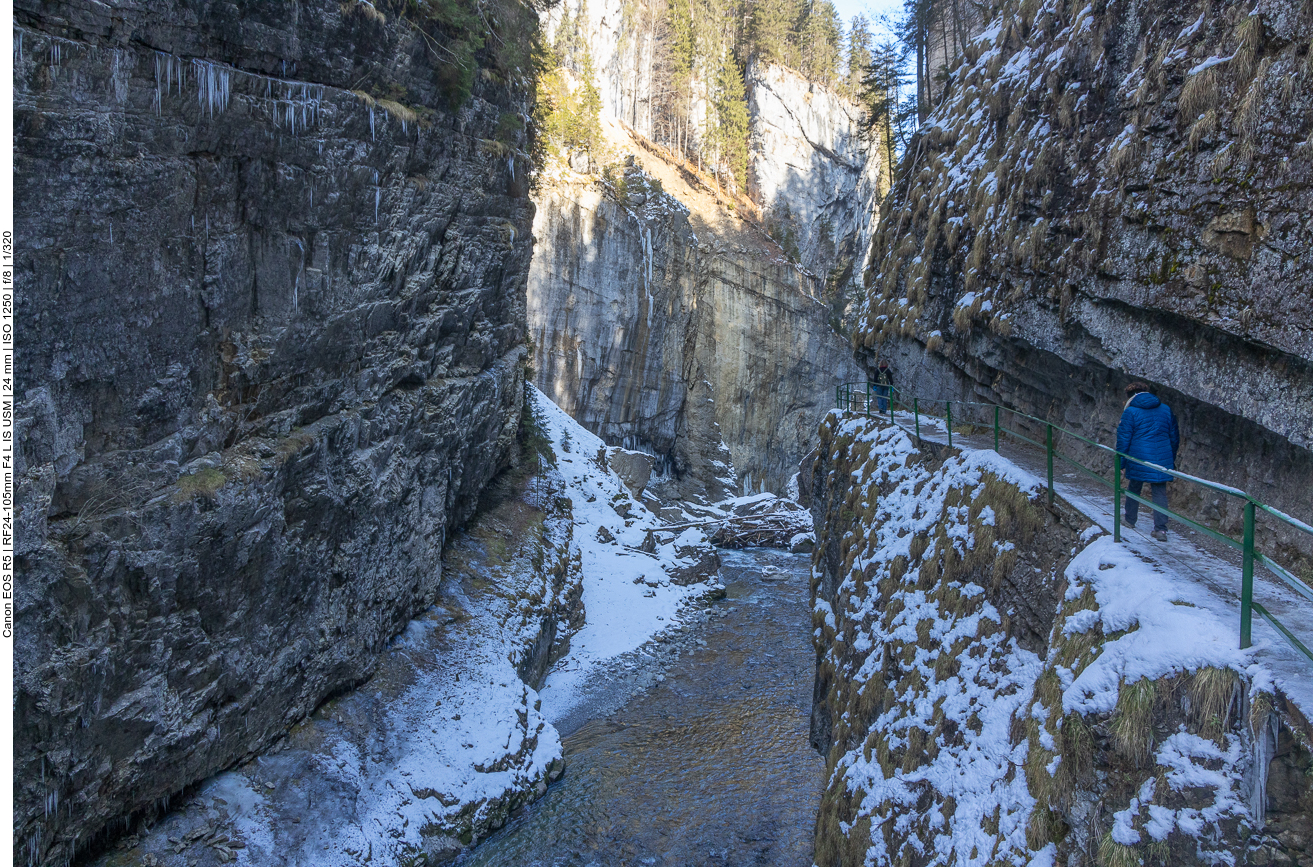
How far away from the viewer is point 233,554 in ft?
34.0

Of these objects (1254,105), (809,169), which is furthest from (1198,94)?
(809,169)

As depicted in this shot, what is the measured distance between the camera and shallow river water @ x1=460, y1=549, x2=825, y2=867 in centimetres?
1168

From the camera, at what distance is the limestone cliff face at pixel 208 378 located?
815 centimetres

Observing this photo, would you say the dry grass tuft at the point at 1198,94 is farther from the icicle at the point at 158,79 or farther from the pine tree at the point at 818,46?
the pine tree at the point at 818,46

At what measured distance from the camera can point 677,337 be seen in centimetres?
4159

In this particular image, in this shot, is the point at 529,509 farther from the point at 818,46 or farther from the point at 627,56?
the point at 818,46

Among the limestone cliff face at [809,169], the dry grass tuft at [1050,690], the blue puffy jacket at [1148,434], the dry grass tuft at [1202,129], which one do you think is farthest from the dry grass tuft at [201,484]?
the limestone cliff face at [809,169]

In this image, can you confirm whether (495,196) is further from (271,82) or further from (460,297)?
(271,82)

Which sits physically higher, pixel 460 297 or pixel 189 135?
pixel 189 135

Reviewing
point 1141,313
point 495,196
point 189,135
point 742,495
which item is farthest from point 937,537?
point 742,495

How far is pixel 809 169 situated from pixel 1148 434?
51.9m

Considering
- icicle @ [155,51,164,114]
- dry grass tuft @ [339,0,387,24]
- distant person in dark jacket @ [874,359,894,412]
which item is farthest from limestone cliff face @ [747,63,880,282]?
icicle @ [155,51,164,114]

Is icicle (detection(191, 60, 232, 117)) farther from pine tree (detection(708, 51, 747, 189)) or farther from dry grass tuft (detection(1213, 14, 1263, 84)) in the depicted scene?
pine tree (detection(708, 51, 747, 189))

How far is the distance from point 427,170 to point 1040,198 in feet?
35.1
